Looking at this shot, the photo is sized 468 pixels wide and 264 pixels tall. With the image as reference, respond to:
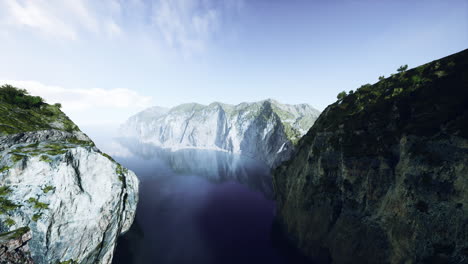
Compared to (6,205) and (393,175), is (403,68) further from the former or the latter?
(6,205)

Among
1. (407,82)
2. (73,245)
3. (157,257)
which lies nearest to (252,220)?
(157,257)

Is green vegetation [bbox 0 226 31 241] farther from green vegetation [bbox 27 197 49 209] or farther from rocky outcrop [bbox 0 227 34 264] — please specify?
green vegetation [bbox 27 197 49 209]

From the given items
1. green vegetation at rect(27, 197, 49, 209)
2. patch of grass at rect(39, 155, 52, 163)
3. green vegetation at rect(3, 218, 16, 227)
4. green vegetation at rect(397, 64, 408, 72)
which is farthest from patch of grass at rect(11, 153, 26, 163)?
green vegetation at rect(397, 64, 408, 72)

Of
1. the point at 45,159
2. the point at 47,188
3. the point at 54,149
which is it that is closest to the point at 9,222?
the point at 47,188

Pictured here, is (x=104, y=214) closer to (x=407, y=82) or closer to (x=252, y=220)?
(x=252, y=220)

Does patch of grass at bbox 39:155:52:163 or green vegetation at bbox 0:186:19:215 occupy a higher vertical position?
patch of grass at bbox 39:155:52:163

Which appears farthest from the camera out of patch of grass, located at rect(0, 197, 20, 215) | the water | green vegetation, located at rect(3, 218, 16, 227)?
the water
